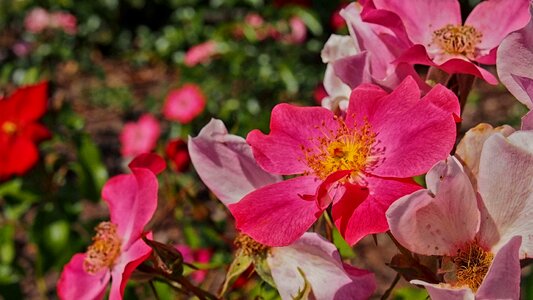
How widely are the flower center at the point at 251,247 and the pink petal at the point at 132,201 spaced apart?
0.09 meters

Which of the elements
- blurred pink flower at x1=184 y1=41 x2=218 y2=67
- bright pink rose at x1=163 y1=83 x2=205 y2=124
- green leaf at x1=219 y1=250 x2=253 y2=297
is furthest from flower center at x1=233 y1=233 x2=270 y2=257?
blurred pink flower at x1=184 y1=41 x2=218 y2=67

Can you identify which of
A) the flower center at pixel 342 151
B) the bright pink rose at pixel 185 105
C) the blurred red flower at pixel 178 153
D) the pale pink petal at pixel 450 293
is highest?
the flower center at pixel 342 151

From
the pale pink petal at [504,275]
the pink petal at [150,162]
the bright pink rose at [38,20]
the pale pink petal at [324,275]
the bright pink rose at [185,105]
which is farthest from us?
the bright pink rose at [38,20]

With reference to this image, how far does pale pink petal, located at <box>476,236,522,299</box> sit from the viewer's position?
464 mm

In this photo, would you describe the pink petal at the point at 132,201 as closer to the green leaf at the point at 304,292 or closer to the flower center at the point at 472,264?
the green leaf at the point at 304,292

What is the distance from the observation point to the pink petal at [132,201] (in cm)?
67

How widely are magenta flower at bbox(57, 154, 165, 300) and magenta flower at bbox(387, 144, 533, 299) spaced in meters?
0.25

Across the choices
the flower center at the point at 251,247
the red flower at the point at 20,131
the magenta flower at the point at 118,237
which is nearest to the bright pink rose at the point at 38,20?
the red flower at the point at 20,131

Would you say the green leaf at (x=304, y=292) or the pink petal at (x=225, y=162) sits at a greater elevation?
the pink petal at (x=225, y=162)

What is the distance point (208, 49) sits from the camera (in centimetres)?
285

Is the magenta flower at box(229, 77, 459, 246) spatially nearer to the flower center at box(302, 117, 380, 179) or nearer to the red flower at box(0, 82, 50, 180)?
the flower center at box(302, 117, 380, 179)

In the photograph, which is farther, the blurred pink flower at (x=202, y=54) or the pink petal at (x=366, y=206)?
the blurred pink flower at (x=202, y=54)

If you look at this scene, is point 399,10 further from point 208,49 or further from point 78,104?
point 78,104

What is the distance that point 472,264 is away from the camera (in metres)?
0.54
